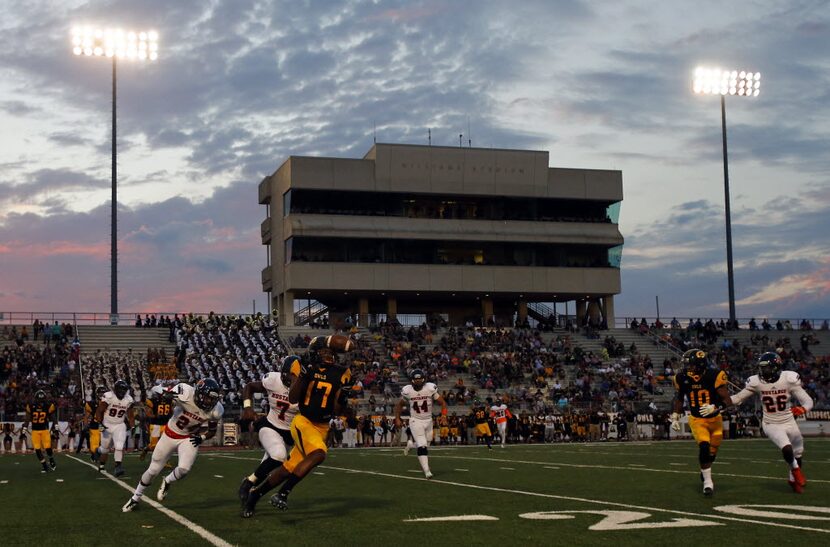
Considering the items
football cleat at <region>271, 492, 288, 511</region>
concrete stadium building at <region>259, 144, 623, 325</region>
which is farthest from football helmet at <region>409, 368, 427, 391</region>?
concrete stadium building at <region>259, 144, 623, 325</region>

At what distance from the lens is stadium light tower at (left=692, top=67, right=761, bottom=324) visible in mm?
55469

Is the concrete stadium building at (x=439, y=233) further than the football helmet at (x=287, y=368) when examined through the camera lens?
Yes

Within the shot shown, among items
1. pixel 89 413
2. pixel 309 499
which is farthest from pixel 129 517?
pixel 89 413

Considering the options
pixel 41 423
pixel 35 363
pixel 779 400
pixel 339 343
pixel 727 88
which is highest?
pixel 727 88

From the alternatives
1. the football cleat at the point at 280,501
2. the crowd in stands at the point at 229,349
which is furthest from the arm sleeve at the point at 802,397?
the crowd in stands at the point at 229,349

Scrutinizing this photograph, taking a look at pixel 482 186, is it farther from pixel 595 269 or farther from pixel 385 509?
pixel 385 509

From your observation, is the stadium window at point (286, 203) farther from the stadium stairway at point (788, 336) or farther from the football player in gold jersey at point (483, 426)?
the football player in gold jersey at point (483, 426)

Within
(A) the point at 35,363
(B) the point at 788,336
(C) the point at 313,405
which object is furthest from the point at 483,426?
(B) the point at 788,336

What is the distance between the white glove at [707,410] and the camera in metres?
13.7

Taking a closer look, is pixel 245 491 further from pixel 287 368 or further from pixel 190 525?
pixel 287 368

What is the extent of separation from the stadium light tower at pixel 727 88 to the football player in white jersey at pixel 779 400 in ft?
139

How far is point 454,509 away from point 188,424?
11.1ft

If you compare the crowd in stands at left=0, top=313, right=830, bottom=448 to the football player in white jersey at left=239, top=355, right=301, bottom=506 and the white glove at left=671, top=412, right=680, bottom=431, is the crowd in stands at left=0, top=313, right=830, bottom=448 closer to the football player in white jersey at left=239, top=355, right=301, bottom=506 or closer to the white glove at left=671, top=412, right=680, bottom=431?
the white glove at left=671, top=412, right=680, bottom=431

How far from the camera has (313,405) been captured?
11266 mm
